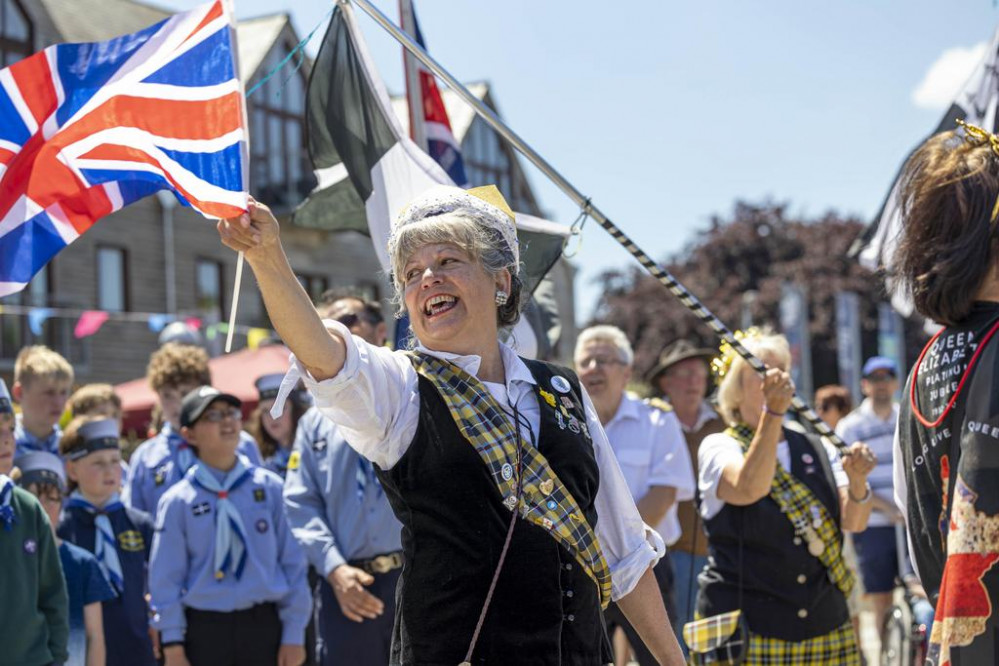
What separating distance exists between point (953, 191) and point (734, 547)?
2528 mm

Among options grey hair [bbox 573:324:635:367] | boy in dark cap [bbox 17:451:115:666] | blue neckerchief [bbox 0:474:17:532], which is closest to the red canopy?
grey hair [bbox 573:324:635:367]

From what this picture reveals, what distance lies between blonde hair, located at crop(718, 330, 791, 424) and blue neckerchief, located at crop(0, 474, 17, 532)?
289 cm

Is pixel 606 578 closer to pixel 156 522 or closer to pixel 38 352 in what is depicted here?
pixel 156 522

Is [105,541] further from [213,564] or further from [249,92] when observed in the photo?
[249,92]

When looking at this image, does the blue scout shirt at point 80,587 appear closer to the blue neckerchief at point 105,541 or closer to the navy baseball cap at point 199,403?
the blue neckerchief at point 105,541

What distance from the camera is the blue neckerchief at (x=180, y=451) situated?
6500 millimetres

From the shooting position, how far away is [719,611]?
491 centimetres

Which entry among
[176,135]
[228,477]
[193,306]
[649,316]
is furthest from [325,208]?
[649,316]

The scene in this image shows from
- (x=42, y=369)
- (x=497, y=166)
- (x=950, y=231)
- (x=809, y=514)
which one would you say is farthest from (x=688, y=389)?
(x=497, y=166)

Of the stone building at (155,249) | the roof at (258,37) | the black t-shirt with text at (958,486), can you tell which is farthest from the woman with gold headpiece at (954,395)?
the roof at (258,37)

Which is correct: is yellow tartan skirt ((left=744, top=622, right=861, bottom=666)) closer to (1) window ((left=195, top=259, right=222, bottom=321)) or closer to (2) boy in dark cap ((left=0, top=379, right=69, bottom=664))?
(2) boy in dark cap ((left=0, top=379, right=69, bottom=664))

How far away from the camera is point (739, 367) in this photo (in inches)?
199

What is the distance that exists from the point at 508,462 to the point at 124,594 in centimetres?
361

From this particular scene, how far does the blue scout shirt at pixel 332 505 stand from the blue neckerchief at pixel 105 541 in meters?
0.98
